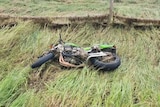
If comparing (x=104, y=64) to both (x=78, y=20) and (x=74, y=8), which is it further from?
(x=74, y=8)

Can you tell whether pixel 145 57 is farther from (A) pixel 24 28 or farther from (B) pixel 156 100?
(A) pixel 24 28

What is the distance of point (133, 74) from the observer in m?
3.32

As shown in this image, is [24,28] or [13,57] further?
[24,28]

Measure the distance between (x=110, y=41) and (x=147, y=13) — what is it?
1030mm

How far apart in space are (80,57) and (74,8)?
1.66 m

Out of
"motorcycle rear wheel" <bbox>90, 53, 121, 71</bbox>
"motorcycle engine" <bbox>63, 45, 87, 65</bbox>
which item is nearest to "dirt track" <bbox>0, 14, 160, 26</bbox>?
"motorcycle engine" <bbox>63, 45, 87, 65</bbox>

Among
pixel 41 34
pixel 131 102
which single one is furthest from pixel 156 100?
pixel 41 34

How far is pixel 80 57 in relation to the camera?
3.44 meters

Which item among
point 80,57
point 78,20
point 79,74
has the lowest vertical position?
point 79,74

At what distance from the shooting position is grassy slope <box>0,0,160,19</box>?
4.66m

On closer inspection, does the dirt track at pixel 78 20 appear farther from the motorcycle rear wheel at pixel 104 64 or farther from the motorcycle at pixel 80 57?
the motorcycle rear wheel at pixel 104 64

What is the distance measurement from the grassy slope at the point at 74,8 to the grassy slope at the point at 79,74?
20.6 inches

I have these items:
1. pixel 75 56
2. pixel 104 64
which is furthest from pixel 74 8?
pixel 104 64

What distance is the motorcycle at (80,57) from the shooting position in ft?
11.0
